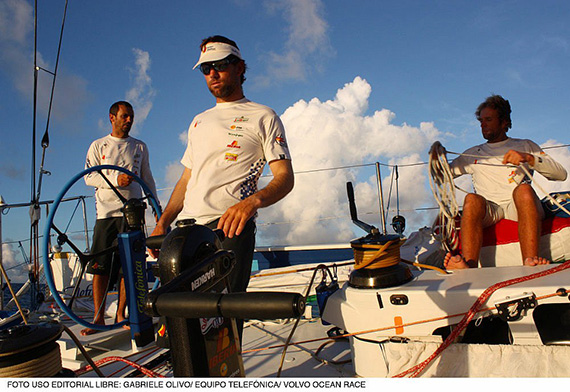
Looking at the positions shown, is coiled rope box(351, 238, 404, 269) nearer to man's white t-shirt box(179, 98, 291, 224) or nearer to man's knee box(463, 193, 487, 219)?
man's white t-shirt box(179, 98, 291, 224)

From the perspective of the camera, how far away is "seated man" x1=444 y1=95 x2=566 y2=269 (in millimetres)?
2080

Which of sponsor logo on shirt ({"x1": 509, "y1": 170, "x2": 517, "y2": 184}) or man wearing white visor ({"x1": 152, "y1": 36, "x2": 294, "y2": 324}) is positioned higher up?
man wearing white visor ({"x1": 152, "y1": 36, "x2": 294, "y2": 324})

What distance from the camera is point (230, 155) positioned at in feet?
4.73

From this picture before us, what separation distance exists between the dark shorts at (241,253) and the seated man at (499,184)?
45.5 inches

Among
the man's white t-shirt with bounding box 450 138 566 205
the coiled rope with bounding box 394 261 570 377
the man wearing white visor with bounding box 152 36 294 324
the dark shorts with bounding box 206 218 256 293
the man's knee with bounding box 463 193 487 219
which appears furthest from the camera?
the man's white t-shirt with bounding box 450 138 566 205

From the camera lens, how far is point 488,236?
7.66ft

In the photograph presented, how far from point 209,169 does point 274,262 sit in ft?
13.2

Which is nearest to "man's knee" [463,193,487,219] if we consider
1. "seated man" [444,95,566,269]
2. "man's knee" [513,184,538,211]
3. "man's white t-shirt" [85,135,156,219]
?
"seated man" [444,95,566,269]

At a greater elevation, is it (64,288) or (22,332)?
(22,332)

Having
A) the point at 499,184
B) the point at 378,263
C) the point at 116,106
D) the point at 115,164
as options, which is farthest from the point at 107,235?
the point at 499,184

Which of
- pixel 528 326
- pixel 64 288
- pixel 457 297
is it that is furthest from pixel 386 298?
pixel 64 288

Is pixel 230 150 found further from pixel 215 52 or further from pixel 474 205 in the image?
pixel 474 205

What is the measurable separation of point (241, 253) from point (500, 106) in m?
2.22

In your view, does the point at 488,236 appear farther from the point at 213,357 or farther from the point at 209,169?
the point at 213,357
